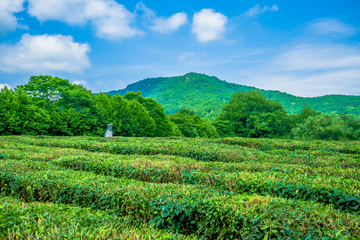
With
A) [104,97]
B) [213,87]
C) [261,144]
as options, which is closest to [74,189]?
[261,144]

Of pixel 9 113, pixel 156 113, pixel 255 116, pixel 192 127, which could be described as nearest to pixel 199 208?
pixel 9 113

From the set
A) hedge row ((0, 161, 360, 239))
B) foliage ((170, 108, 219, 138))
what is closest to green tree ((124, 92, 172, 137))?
foliage ((170, 108, 219, 138))

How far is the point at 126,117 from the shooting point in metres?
36.4

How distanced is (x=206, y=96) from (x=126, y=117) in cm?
8063

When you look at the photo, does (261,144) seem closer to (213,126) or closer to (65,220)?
Result: (65,220)

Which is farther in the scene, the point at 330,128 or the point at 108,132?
the point at 330,128

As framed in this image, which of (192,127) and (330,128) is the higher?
(330,128)

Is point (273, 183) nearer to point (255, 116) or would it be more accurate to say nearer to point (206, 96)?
point (255, 116)

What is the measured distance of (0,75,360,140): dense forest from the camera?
2739 centimetres

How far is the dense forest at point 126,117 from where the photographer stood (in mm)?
27391

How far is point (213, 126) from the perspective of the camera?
5362 cm

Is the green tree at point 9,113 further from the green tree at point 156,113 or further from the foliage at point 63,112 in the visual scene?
the green tree at point 156,113

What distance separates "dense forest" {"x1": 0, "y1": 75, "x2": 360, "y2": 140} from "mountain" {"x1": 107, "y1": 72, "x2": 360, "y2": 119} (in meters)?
29.4

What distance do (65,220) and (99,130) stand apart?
31.4 meters
